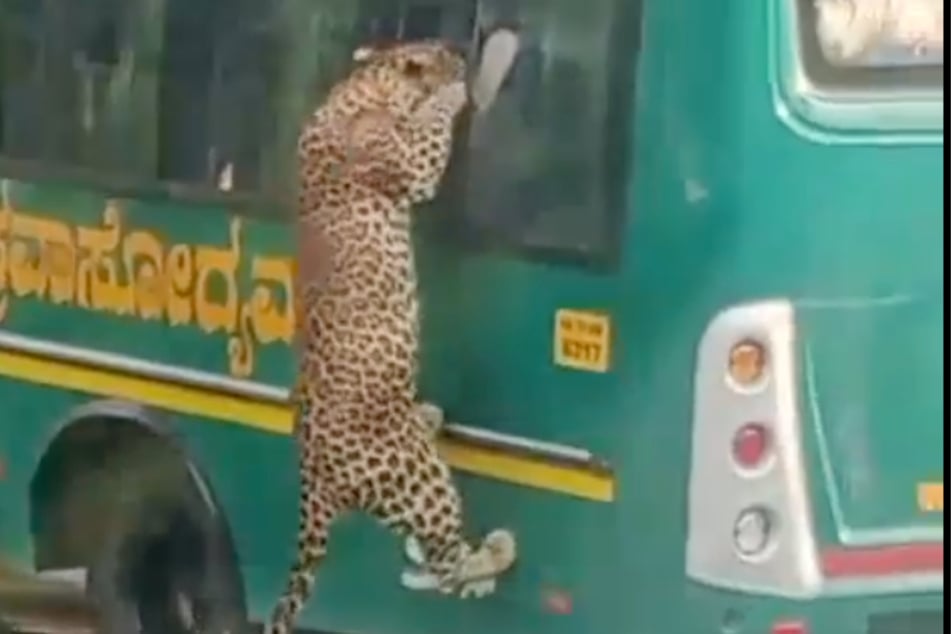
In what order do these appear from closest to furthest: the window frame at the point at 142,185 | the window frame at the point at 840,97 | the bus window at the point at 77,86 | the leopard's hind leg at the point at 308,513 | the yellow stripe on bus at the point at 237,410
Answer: the window frame at the point at 840,97
the yellow stripe on bus at the point at 237,410
the leopard's hind leg at the point at 308,513
the window frame at the point at 142,185
the bus window at the point at 77,86

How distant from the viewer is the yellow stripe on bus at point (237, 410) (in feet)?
19.0

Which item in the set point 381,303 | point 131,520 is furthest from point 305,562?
point 131,520

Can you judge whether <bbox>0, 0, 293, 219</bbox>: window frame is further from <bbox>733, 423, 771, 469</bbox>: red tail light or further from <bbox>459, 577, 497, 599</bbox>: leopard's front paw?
<bbox>733, 423, 771, 469</bbox>: red tail light

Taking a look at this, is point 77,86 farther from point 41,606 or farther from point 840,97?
point 840,97

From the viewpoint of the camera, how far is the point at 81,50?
7.02 meters

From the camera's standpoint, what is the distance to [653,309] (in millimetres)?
5613

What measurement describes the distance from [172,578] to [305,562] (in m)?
0.67

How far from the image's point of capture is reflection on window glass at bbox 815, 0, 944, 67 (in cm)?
564

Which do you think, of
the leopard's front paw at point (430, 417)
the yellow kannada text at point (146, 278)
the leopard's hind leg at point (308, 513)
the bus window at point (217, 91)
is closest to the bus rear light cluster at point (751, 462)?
the leopard's front paw at point (430, 417)

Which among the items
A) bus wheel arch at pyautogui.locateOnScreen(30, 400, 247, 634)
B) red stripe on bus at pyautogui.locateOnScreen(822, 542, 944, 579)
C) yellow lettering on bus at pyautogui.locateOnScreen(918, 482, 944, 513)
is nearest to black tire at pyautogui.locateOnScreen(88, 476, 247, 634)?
bus wheel arch at pyautogui.locateOnScreen(30, 400, 247, 634)

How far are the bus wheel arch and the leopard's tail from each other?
6.9 inches

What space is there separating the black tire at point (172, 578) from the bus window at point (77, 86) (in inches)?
33.5

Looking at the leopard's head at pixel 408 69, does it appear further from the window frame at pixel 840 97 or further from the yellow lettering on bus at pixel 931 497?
the yellow lettering on bus at pixel 931 497

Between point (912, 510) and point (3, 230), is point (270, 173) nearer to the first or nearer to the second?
point (3, 230)
